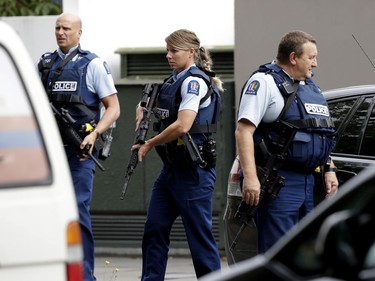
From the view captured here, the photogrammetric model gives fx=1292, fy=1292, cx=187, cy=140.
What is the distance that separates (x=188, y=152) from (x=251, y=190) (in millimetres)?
843

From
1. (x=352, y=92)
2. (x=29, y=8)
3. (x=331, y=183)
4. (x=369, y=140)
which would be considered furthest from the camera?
(x=29, y=8)

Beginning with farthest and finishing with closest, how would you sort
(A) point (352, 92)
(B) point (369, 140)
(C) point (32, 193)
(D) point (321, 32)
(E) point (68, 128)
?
(D) point (321, 32) → (A) point (352, 92) → (E) point (68, 128) → (B) point (369, 140) → (C) point (32, 193)

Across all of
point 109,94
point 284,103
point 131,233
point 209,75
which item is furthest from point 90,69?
point 131,233

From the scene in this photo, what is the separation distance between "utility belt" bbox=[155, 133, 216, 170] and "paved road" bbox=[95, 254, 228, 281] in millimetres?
2216

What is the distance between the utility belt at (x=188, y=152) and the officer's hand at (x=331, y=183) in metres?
0.83

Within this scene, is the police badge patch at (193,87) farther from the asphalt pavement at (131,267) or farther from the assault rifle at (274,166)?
the asphalt pavement at (131,267)

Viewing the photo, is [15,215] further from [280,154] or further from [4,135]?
[280,154]

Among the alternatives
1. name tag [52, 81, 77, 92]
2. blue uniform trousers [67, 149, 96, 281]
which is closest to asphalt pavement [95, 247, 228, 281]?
blue uniform trousers [67, 149, 96, 281]

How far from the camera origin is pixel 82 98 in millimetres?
8438

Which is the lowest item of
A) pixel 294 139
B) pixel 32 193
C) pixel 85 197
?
pixel 85 197

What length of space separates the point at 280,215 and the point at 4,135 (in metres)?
2.79

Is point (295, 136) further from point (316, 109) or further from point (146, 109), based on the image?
point (146, 109)

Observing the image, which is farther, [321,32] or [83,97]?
[321,32]

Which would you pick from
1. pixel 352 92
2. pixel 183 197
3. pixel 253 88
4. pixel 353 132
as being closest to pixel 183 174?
pixel 183 197
